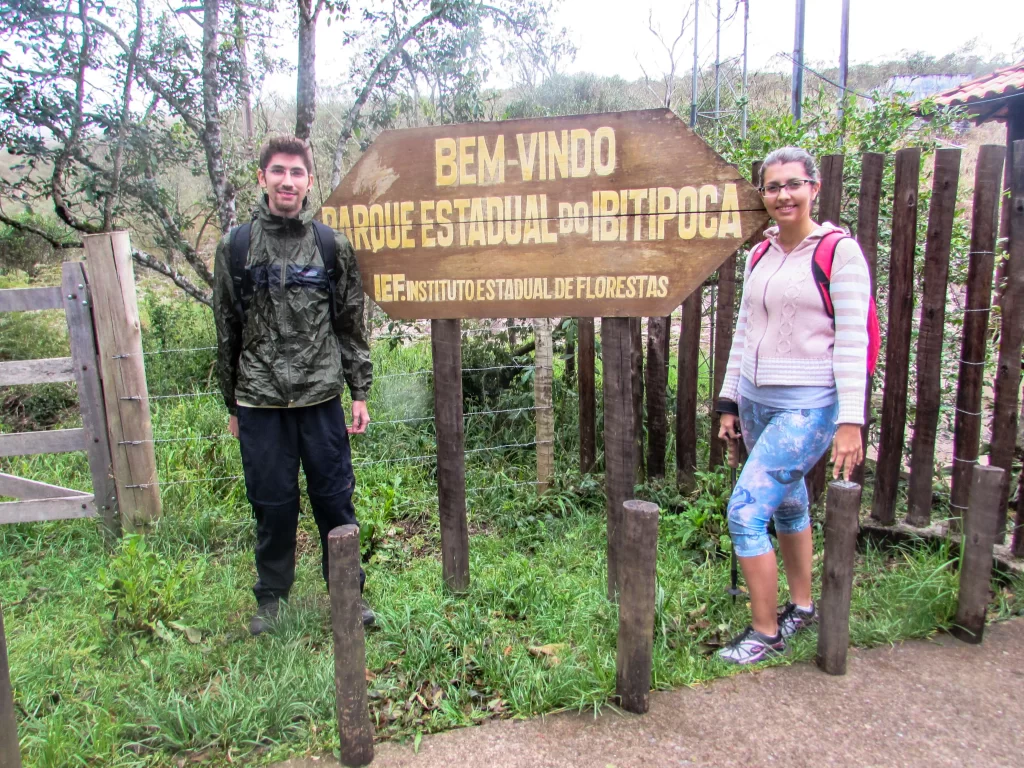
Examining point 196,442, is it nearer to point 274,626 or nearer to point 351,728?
point 274,626

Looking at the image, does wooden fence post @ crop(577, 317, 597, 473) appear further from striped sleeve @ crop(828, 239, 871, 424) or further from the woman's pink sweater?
striped sleeve @ crop(828, 239, 871, 424)

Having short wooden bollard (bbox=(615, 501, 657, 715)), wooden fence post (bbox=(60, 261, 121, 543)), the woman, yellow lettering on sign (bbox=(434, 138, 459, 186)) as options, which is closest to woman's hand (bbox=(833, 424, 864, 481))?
the woman

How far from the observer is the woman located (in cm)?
233

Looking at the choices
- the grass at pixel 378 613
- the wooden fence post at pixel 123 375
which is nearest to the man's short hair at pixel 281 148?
the wooden fence post at pixel 123 375

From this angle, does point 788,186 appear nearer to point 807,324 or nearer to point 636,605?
point 807,324

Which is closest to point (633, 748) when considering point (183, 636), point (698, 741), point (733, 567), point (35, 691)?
point (698, 741)

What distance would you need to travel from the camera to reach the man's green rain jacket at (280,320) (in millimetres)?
2744

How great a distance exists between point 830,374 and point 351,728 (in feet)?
6.43

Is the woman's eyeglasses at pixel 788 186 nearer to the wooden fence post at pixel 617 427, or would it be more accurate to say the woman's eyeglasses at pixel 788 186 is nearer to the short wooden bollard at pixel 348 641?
the wooden fence post at pixel 617 427

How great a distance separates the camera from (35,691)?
264 cm

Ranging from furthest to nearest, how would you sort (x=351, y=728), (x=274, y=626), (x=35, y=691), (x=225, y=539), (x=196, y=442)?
(x=196, y=442)
(x=225, y=539)
(x=274, y=626)
(x=35, y=691)
(x=351, y=728)

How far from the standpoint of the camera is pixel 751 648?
103 inches

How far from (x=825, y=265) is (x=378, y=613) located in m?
2.27

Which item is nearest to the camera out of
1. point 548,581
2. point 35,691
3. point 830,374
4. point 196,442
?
point 830,374
